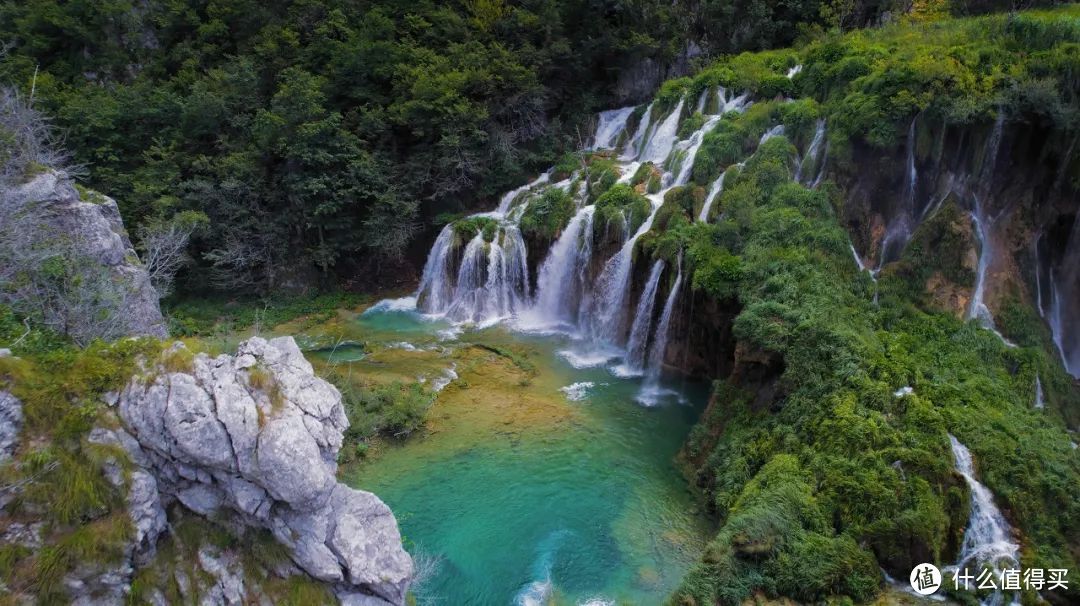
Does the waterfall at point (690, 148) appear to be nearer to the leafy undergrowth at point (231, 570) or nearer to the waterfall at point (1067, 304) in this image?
the waterfall at point (1067, 304)

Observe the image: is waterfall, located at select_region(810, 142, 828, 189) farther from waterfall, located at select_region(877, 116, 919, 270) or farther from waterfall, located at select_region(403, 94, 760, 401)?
waterfall, located at select_region(403, 94, 760, 401)

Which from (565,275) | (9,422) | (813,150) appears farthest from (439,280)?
(9,422)

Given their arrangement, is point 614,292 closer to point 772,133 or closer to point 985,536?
point 772,133

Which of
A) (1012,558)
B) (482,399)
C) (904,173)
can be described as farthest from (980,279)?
(482,399)

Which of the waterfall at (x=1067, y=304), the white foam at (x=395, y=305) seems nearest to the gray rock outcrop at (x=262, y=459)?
the white foam at (x=395, y=305)

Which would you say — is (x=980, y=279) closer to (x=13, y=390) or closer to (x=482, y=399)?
(x=482, y=399)

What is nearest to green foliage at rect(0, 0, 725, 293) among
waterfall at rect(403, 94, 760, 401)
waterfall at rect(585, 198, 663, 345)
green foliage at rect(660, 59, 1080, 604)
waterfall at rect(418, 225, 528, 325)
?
waterfall at rect(403, 94, 760, 401)
